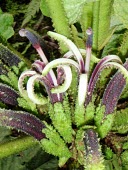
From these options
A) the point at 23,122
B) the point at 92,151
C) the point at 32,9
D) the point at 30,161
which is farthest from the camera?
the point at 32,9

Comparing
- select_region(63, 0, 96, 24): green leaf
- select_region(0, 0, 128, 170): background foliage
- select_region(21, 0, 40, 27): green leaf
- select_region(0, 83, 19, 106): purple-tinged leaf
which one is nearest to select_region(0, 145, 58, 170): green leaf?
select_region(0, 0, 128, 170): background foliage

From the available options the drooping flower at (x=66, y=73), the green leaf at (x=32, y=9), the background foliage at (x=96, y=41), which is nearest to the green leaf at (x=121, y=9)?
the background foliage at (x=96, y=41)

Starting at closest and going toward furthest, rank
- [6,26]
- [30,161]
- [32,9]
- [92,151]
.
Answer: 1. [92,151]
2. [30,161]
3. [6,26]
4. [32,9]

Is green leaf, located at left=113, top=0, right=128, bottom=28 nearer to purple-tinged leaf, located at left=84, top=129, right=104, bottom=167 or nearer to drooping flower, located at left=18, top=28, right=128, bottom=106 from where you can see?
drooping flower, located at left=18, top=28, right=128, bottom=106

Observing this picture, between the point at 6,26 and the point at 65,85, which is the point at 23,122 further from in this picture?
the point at 6,26

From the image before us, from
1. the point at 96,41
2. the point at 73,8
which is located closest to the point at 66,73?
the point at 73,8

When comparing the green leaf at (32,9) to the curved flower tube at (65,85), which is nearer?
the curved flower tube at (65,85)

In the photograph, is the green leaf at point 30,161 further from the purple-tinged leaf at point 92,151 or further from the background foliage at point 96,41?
the purple-tinged leaf at point 92,151

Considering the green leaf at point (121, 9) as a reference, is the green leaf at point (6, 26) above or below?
above
